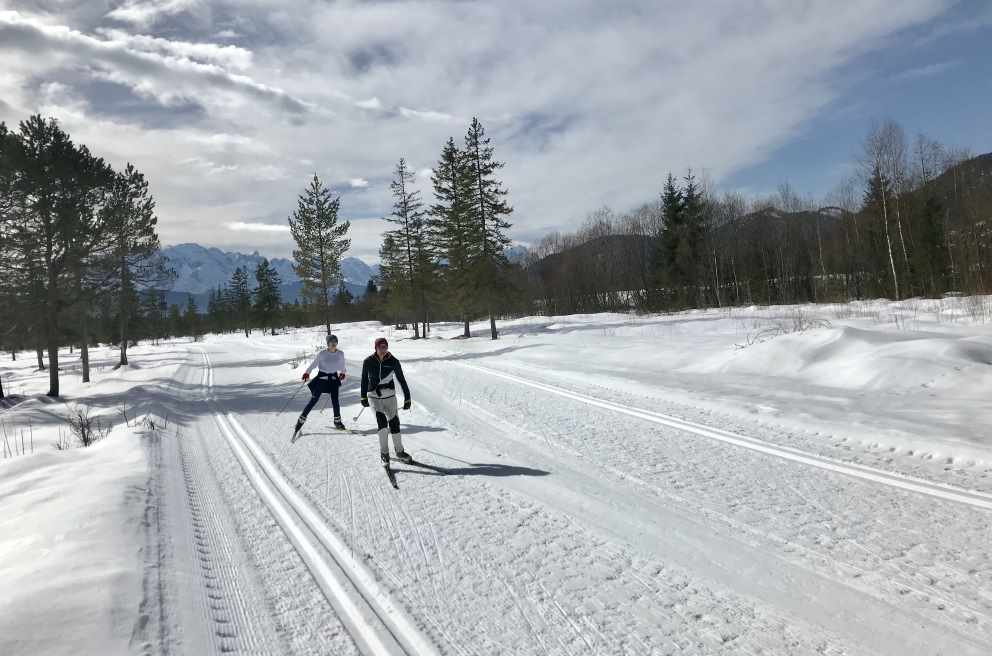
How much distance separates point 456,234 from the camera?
31375mm

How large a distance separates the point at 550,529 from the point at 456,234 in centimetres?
2805

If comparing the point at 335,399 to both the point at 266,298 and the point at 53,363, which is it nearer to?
the point at 53,363

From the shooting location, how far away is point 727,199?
60375mm

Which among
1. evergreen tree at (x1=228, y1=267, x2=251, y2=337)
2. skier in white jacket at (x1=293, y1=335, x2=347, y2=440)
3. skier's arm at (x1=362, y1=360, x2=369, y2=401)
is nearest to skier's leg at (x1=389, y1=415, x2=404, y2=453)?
skier's arm at (x1=362, y1=360, x2=369, y2=401)

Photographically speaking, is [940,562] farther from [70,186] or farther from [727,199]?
[727,199]

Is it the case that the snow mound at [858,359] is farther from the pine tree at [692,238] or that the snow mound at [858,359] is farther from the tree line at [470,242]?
the pine tree at [692,238]

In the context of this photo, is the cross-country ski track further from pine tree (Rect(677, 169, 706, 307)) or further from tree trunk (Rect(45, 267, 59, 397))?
pine tree (Rect(677, 169, 706, 307))

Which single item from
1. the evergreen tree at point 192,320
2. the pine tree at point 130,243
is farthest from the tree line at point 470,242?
the evergreen tree at point 192,320

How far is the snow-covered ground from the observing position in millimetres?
3189

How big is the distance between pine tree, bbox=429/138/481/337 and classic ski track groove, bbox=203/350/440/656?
24221mm

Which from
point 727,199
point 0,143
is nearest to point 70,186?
point 0,143

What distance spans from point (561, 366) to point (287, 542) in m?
10.9

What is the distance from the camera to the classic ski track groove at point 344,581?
125 inches

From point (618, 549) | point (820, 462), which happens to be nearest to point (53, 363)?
point (618, 549)
